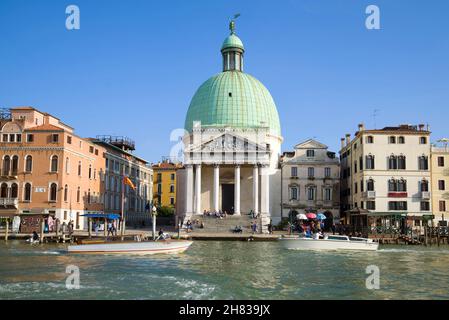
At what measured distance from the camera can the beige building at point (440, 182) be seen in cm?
5219

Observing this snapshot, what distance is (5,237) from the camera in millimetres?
41125

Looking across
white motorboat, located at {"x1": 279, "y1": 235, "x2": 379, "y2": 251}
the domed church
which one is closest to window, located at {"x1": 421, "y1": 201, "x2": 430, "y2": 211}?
the domed church

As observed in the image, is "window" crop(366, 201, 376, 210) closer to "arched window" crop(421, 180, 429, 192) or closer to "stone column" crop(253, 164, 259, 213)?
"arched window" crop(421, 180, 429, 192)

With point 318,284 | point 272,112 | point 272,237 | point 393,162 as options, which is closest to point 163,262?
point 318,284

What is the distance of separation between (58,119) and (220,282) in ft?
139

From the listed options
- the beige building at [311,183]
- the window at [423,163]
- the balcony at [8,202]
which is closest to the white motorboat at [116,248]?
the balcony at [8,202]

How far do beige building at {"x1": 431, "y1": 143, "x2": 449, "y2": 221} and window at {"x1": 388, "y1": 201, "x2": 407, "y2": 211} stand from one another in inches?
122

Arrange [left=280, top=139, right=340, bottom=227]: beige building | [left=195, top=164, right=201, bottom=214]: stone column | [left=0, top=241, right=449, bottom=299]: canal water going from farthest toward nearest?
[left=280, top=139, right=340, bottom=227]: beige building, [left=195, top=164, right=201, bottom=214]: stone column, [left=0, top=241, right=449, bottom=299]: canal water

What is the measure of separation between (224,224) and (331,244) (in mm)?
18052

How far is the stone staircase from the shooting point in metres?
50.5

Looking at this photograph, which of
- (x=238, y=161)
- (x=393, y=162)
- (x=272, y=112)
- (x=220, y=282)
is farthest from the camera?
(x=272, y=112)

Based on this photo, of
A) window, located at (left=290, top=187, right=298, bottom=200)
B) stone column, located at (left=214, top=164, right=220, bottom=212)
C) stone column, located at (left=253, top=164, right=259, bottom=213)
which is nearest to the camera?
stone column, located at (left=253, top=164, right=259, bottom=213)

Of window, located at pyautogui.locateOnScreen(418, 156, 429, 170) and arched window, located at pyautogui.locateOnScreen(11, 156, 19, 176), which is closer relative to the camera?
arched window, located at pyautogui.locateOnScreen(11, 156, 19, 176)
